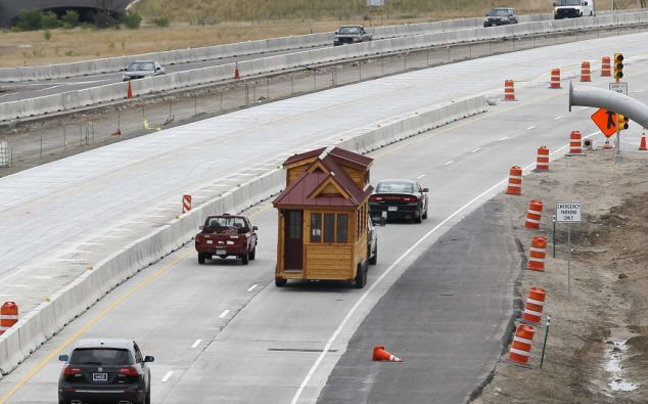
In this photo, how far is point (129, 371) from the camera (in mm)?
25531

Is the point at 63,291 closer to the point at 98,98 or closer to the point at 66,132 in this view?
the point at 66,132

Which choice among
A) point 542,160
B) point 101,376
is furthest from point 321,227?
point 542,160

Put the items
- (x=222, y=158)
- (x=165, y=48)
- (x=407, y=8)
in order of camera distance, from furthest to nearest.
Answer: (x=407, y=8) → (x=165, y=48) → (x=222, y=158)

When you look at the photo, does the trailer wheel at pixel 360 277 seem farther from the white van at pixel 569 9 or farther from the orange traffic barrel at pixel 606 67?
the white van at pixel 569 9

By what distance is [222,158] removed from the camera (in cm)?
6381

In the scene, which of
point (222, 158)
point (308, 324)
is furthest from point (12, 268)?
point (222, 158)

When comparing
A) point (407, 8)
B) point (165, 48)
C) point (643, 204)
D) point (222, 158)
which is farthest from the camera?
point (407, 8)

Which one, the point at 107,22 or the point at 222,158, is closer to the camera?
the point at 222,158

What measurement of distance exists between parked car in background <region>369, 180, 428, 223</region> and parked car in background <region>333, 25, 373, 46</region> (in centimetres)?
5521

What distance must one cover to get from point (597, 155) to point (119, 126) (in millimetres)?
23651

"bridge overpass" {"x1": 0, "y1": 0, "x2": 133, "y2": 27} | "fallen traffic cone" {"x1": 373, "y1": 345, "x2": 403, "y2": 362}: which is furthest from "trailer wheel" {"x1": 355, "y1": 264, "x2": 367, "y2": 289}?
"bridge overpass" {"x1": 0, "y1": 0, "x2": 133, "y2": 27}

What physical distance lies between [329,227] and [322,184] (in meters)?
1.12

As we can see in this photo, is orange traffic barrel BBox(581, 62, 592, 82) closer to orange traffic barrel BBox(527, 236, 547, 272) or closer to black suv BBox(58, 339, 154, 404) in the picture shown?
orange traffic barrel BBox(527, 236, 547, 272)

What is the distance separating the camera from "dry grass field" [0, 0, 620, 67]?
116500mm
